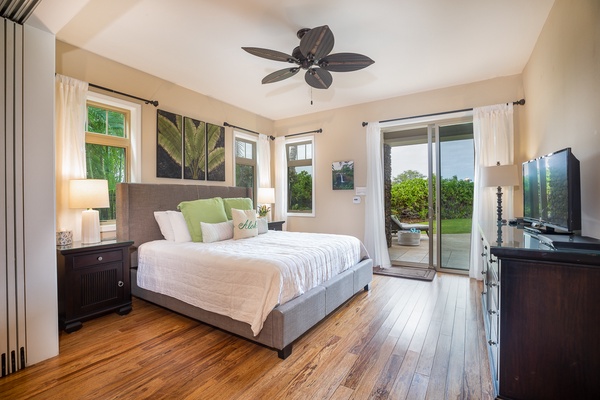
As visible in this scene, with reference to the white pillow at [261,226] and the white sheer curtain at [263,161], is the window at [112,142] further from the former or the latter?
the white sheer curtain at [263,161]

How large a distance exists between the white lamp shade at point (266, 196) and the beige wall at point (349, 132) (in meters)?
0.75

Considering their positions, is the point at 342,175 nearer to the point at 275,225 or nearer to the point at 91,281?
the point at 275,225

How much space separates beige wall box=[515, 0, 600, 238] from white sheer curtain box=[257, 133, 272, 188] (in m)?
4.10

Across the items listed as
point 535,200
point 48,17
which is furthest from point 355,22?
point 48,17

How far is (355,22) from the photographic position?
260 cm

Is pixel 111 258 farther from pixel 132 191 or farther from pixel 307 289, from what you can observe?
pixel 307 289

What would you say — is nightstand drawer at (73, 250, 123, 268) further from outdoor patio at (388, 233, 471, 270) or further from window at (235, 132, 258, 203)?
outdoor patio at (388, 233, 471, 270)

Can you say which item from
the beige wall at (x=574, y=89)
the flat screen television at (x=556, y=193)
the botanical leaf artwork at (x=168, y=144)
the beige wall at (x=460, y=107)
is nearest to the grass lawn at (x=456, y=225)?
the beige wall at (x=460, y=107)

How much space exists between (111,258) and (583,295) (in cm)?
353

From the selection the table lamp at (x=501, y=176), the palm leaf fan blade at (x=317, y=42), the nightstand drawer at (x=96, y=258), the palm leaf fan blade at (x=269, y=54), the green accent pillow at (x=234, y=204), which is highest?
the palm leaf fan blade at (x=269, y=54)

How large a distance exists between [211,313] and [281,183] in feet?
11.5

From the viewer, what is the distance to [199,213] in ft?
11.1

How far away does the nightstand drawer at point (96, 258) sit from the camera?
2.52 metres

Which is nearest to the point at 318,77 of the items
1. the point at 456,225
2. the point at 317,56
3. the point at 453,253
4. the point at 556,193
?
the point at 317,56
